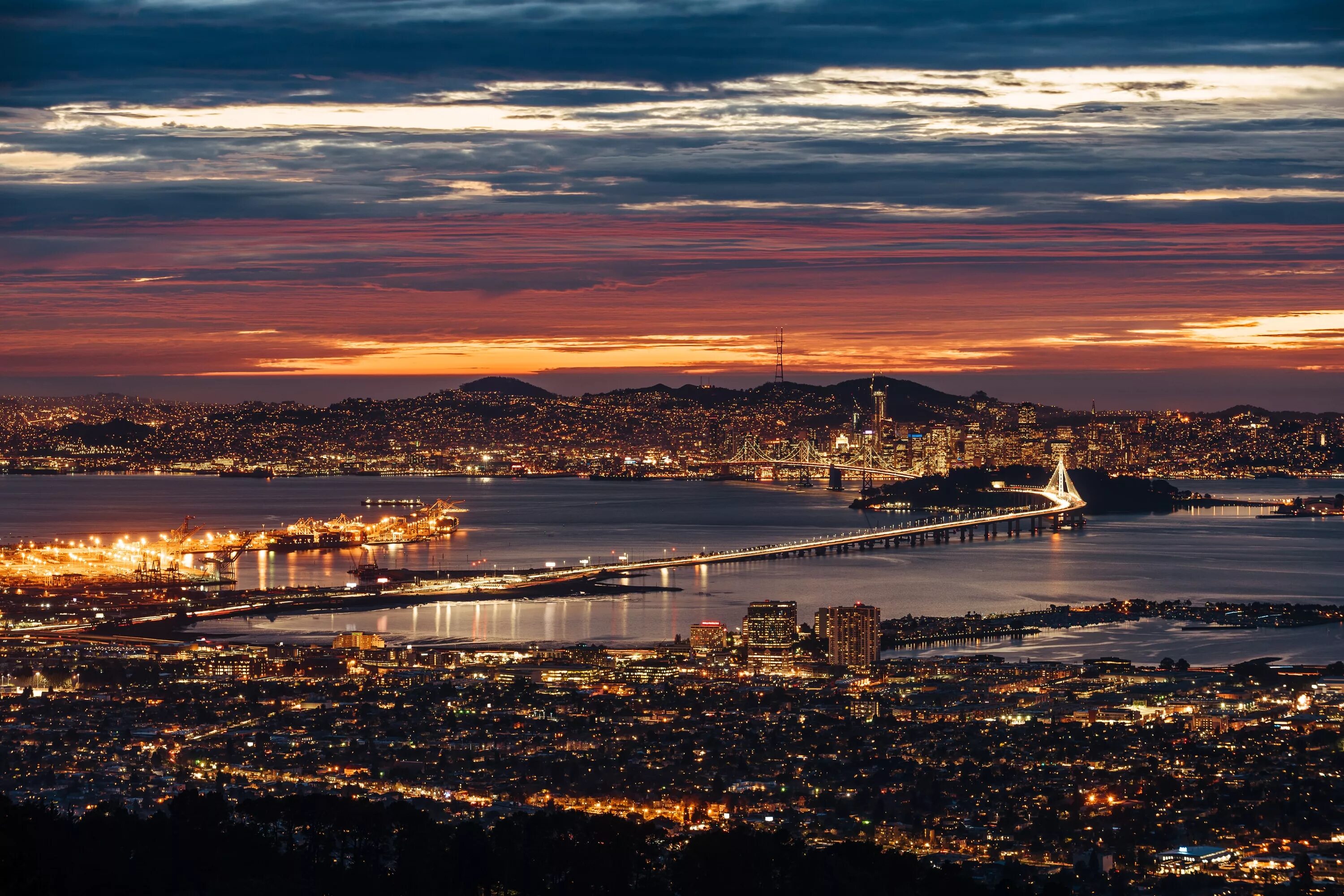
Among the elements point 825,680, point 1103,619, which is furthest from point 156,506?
point 825,680

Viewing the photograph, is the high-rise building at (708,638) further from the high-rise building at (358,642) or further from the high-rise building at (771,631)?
the high-rise building at (358,642)

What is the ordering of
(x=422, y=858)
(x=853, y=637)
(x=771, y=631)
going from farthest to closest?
(x=771, y=631) → (x=853, y=637) → (x=422, y=858)

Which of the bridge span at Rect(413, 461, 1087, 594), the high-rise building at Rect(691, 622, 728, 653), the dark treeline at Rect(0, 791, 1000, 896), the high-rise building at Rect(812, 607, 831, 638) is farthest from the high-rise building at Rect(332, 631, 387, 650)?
the dark treeline at Rect(0, 791, 1000, 896)

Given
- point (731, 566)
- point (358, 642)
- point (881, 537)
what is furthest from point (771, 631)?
point (881, 537)

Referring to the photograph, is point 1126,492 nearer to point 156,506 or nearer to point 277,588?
point 156,506

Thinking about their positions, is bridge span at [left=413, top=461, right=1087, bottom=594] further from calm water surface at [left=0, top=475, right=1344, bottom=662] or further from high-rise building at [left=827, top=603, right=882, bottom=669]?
high-rise building at [left=827, top=603, right=882, bottom=669]

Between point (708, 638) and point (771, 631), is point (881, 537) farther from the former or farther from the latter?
point (708, 638)

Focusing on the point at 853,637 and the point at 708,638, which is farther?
the point at 853,637
